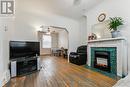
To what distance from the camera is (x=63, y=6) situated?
4754 millimetres

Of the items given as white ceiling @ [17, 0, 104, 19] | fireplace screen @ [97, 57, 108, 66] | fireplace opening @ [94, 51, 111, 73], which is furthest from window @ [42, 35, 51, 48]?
fireplace screen @ [97, 57, 108, 66]

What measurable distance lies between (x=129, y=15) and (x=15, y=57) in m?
4.12

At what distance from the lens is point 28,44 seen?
12.3 ft

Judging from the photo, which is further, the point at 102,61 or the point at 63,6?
the point at 63,6

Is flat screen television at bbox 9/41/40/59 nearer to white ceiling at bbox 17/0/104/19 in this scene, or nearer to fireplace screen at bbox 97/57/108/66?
white ceiling at bbox 17/0/104/19

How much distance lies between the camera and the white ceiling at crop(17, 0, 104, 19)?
4360 mm

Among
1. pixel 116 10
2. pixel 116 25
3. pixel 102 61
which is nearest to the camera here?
pixel 116 25

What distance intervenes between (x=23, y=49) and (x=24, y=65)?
0.56 metres

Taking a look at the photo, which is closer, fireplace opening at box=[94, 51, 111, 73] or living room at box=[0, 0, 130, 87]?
living room at box=[0, 0, 130, 87]

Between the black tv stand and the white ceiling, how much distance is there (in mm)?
2356

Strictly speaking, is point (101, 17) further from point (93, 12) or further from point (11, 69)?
point (11, 69)

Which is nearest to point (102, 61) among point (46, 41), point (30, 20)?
point (30, 20)

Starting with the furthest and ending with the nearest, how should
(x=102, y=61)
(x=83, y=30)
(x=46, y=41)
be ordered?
(x=46, y=41) → (x=83, y=30) → (x=102, y=61)

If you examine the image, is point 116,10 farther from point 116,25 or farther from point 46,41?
point 46,41
